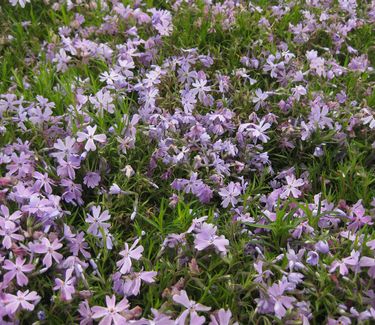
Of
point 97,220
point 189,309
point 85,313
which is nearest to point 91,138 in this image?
point 97,220

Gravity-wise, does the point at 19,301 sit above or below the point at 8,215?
below

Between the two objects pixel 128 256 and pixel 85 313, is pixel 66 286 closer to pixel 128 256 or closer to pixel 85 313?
pixel 85 313

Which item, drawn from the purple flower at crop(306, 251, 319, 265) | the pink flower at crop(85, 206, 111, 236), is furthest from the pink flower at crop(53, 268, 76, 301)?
the purple flower at crop(306, 251, 319, 265)

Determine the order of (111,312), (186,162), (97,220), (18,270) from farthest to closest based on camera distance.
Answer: (186,162)
(97,220)
(18,270)
(111,312)

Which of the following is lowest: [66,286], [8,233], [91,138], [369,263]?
[369,263]

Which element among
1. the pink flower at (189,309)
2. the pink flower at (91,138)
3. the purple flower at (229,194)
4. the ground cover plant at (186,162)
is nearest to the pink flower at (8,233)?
the ground cover plant at (186,162)

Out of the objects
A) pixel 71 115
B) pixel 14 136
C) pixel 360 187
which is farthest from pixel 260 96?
pixel 14 136

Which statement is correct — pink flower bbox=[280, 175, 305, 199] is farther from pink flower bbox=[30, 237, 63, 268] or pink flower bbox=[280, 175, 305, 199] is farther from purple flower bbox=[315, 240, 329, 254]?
pink flower bbox=[30, 237, 63, 268]
